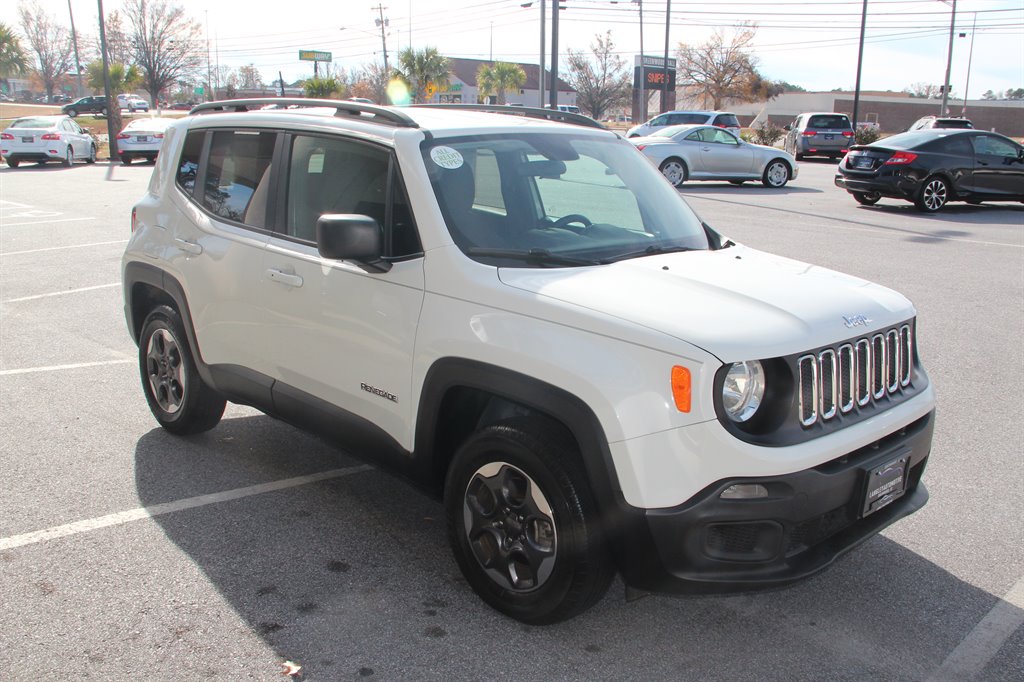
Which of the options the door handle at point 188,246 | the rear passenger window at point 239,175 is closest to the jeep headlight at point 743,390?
the rear passenger window at point 239,175

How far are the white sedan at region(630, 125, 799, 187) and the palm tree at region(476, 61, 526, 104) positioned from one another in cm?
6885

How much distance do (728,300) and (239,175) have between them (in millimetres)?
2751

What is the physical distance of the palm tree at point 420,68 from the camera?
242ft

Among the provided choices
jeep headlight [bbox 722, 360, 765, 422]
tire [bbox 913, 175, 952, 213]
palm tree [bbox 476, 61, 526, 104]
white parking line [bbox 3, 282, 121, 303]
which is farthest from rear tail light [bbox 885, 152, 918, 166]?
palm tree [bbox 476, 61, 526, 104]

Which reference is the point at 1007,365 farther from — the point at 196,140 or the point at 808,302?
the point at 196,140

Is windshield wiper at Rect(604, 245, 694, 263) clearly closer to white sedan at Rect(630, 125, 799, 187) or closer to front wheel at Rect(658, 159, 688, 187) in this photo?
white sedan at Rect(630, 125, 799, 187)

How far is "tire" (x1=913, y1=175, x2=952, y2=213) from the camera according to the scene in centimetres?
1733

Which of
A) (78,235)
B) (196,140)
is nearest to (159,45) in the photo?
(78,235)

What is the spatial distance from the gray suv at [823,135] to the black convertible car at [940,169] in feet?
55.4

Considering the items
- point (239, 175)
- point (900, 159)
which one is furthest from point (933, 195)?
point (239, 175)

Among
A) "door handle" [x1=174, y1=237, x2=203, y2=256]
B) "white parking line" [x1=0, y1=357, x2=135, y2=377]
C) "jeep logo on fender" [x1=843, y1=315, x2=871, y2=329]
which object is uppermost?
"door handle" [x1=174, y1=237, x2=203, y2=256]

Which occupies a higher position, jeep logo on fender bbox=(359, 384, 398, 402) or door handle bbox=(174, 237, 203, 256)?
door handle bbox=(174, 237, 203, 256)

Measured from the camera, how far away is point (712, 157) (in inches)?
887

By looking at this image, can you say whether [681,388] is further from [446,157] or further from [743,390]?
[446,157]
